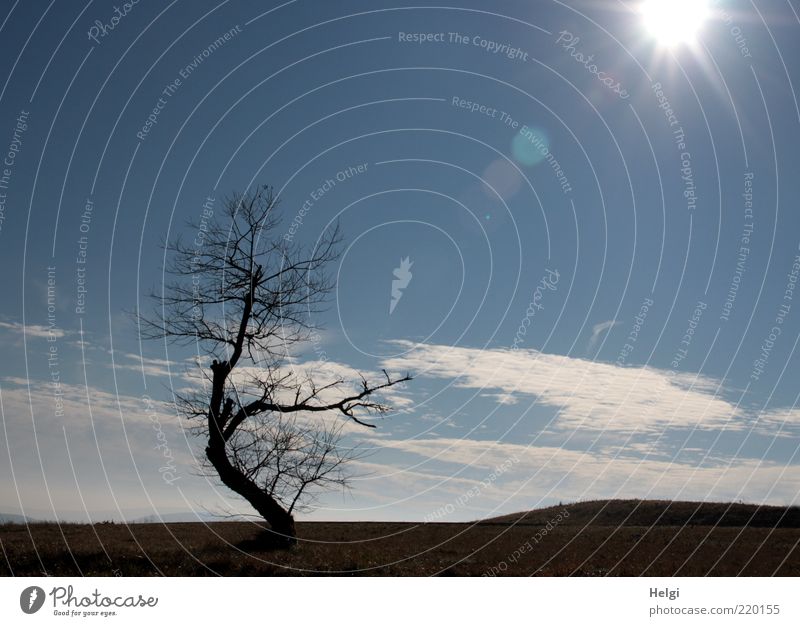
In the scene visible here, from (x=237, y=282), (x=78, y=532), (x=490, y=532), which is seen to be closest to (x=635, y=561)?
(x=490, y=532)

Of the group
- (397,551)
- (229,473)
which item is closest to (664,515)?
A: (397,551)

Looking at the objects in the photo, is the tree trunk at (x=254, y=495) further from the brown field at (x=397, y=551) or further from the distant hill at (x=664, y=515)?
the distant hill at (x=664, y=515)

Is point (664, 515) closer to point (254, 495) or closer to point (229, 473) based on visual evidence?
point (254, 495)

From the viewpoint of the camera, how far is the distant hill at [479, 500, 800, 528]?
3719 centimetres

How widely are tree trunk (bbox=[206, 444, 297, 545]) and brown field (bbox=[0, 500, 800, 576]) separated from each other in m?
0.48

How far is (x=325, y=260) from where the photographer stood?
2086 cm

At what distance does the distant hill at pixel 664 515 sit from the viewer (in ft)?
122

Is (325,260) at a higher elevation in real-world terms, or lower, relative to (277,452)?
higher

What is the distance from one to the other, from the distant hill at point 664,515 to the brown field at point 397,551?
5.42 metres

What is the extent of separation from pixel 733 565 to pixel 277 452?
14084mm

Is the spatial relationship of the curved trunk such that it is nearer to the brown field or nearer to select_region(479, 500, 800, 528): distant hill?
the brown field

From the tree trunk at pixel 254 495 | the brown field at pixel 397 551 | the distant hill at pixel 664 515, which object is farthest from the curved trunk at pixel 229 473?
the distant hill at pixel 664 515
